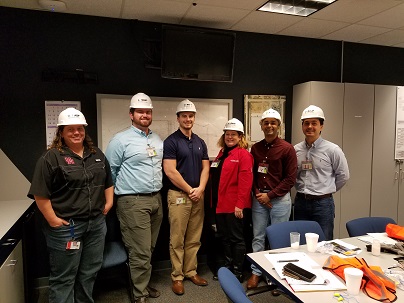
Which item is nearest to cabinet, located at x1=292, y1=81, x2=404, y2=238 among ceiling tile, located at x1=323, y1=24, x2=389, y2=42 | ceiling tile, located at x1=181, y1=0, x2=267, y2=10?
ceiling tile, located at x1=323, y1=24, x2=389, y2=42

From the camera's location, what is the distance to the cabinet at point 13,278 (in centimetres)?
183

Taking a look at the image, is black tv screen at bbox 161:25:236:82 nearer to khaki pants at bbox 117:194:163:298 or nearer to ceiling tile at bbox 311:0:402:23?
ceiling tile at bbox 311:0:402:23

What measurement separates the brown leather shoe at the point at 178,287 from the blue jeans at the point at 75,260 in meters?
0.80

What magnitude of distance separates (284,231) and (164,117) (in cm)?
178

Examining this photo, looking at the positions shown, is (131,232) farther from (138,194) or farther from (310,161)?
(310,161)

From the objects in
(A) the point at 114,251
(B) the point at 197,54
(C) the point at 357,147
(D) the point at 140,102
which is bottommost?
(A) the point at 114,251

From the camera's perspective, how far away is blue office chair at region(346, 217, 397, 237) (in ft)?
8.10

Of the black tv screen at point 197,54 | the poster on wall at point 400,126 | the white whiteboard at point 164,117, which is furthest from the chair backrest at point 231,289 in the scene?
the poster on wall at point 400,126

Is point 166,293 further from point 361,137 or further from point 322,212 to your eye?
point 361,137

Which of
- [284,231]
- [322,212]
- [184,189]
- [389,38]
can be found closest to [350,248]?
[284,231]

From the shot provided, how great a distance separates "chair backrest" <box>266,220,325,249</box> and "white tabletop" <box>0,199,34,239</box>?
183 cm

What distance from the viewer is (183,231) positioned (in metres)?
2.92

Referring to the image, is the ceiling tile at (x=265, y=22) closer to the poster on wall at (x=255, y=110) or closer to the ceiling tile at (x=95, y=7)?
the poster on wall at (x=255, y=110)

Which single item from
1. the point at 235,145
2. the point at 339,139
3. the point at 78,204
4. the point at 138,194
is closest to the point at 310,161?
the point at 235,145
